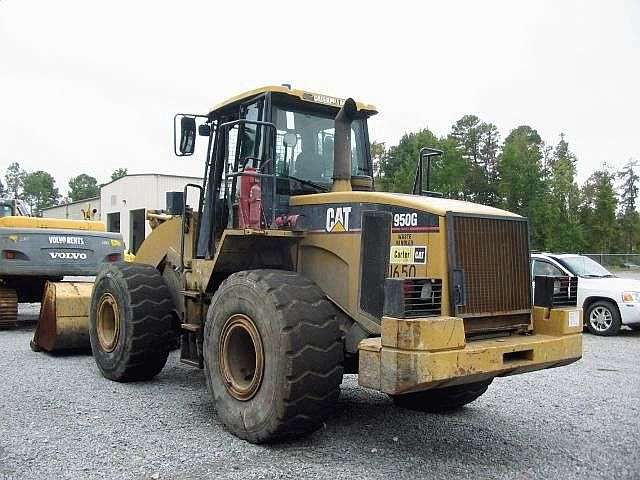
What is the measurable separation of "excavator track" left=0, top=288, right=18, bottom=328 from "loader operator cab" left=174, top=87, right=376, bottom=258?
253 inches

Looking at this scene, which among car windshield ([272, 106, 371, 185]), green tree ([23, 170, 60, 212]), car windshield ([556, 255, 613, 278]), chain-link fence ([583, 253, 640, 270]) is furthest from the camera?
green tree ([23, 170, 60, 212])

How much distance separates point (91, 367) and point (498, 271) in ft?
17.3

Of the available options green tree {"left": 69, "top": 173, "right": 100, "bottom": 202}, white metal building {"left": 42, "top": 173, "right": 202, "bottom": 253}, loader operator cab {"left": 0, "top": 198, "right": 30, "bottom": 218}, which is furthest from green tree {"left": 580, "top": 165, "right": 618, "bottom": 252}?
green tree {"left": 69, "top": 173, "right": 100, "bottom": 202}

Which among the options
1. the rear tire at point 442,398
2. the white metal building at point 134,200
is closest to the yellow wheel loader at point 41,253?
the rear tire at point 442,398

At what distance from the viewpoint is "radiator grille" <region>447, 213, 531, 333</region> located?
5152mm

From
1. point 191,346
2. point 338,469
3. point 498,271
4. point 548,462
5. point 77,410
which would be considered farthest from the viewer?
point 191,346

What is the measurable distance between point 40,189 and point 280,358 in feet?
357

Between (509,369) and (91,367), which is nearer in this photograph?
(509,369)

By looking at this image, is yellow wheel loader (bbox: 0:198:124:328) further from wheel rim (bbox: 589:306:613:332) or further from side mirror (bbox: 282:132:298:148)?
wheel rim (bbox: 589:306:613:332)

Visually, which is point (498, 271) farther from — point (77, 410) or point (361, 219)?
point (77, 410)

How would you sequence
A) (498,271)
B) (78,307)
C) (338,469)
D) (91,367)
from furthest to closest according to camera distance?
(78,307)
(91,367)
(498,271)
(338,469)

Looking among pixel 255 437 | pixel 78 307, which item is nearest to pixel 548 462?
pixel 255 437

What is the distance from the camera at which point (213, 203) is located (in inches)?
278

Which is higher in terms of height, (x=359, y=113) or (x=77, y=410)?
(x=359, y=113)
